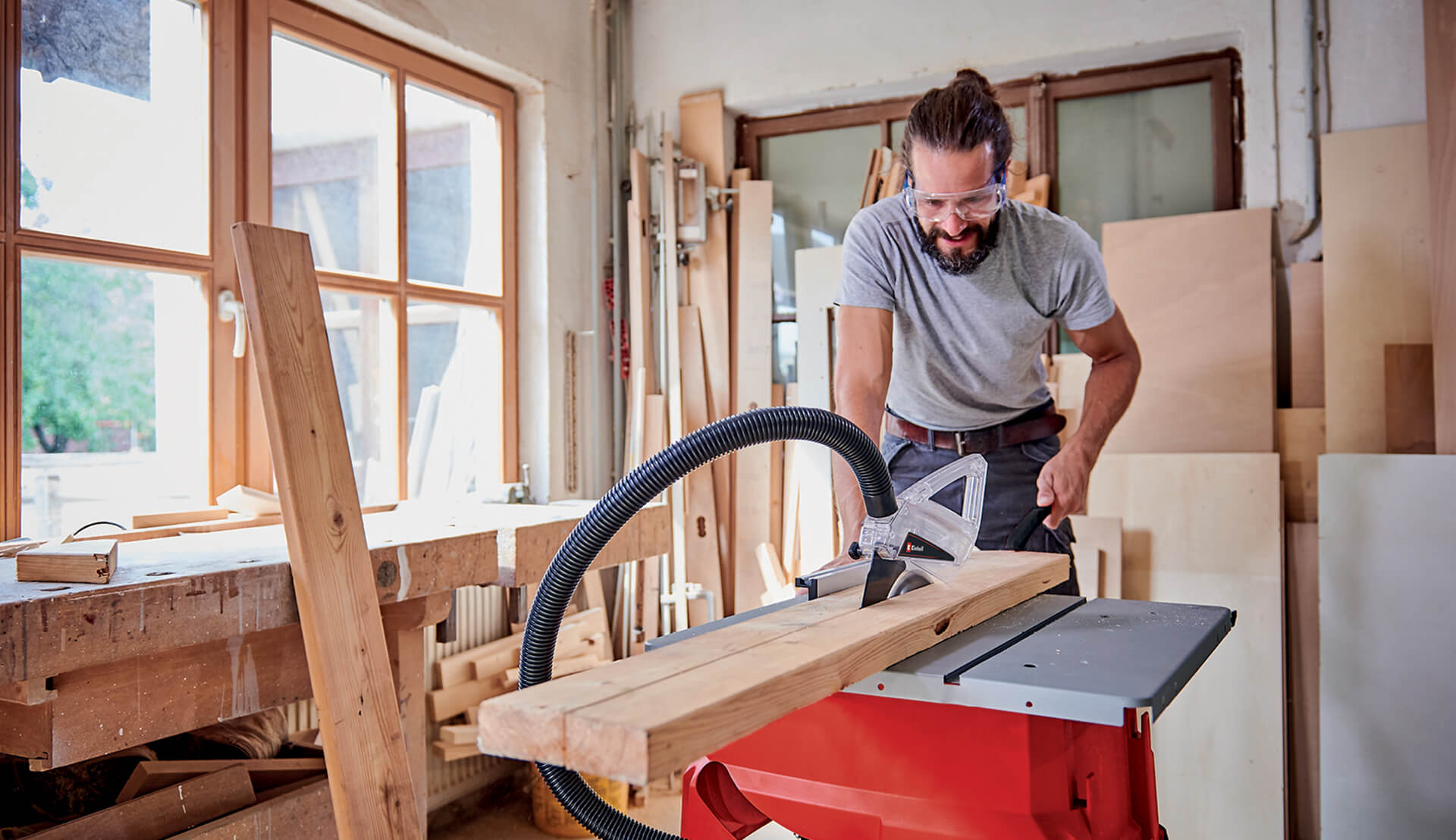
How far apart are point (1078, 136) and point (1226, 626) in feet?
7.39

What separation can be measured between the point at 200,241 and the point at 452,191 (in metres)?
1.00

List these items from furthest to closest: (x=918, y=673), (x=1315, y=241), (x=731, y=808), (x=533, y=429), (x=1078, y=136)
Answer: (x=533, y=429) < (x=1078, y=136) < (x=1315, y=241) < (x=731, y=808) < (x=918, y=673)

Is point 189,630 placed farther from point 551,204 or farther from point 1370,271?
point 1370,271

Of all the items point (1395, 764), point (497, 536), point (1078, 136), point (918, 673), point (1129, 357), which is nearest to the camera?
point (918, 673)

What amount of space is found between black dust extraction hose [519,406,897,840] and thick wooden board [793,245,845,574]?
2.31 meters

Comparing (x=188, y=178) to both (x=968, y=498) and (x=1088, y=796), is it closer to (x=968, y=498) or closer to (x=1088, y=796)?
(x=968, y=498)

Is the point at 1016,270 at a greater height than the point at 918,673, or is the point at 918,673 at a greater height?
the point at 1016,270

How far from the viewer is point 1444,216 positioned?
7.72 ft

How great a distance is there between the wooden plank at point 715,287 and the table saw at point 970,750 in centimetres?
234

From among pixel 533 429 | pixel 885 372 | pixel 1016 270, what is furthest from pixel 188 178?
pixel 1016 270

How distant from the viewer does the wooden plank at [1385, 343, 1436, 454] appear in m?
2.53

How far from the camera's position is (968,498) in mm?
1481

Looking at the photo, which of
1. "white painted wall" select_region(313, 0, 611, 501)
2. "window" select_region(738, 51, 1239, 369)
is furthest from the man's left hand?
"white painted wall" select_region(313, 0, 611, 501)

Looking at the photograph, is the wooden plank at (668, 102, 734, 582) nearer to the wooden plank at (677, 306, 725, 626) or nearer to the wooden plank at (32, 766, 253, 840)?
the wooden plank at (677, 306, 725, 626)
